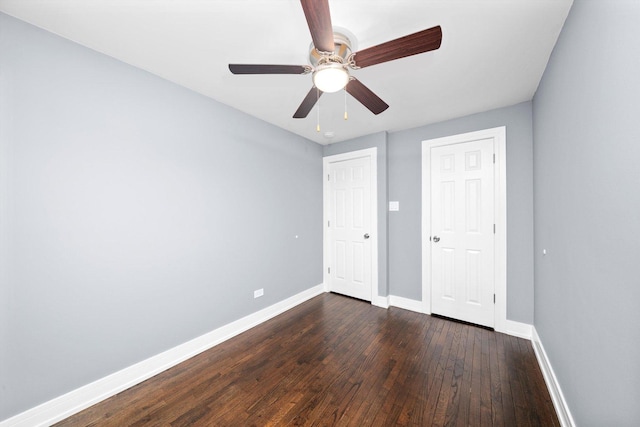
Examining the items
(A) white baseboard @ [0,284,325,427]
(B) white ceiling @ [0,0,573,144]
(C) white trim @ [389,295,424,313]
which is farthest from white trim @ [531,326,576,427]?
(A) white baseboard @ [0,284,325,427]

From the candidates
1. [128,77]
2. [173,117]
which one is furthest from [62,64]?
[173,117]

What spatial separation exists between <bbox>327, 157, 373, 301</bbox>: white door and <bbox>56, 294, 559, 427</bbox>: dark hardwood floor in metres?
1.02

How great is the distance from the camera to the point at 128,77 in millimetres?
1899

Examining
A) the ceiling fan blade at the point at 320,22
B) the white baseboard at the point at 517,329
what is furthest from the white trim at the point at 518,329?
the ceiling fan blade at the point at 320,22

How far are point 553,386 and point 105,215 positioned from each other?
351cm

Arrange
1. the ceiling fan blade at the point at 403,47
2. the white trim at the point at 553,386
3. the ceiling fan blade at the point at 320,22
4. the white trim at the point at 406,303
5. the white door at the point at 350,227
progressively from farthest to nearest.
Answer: the white door at the point at 350,227 < the white trim at the point at 406,303 < the white trim at the point at 553,386 < the ceiling fan blade at the point at 403,47 < the ceiling fan blade at the point at 320,22

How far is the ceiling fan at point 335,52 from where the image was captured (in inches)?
42.9

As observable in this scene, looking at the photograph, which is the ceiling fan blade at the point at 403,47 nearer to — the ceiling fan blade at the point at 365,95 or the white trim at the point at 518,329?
the ceiling fan blade at the point at 365,95

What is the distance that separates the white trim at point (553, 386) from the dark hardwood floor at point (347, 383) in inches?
2.1

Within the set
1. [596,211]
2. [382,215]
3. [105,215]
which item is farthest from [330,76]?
[382,215]

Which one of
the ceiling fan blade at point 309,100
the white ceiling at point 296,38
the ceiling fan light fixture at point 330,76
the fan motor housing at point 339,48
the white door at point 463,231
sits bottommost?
the white door at point 463,231

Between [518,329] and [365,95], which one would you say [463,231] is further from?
[365,95]

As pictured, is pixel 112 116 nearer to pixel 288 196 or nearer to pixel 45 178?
pixel 45 178

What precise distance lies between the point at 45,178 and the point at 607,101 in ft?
10.1
